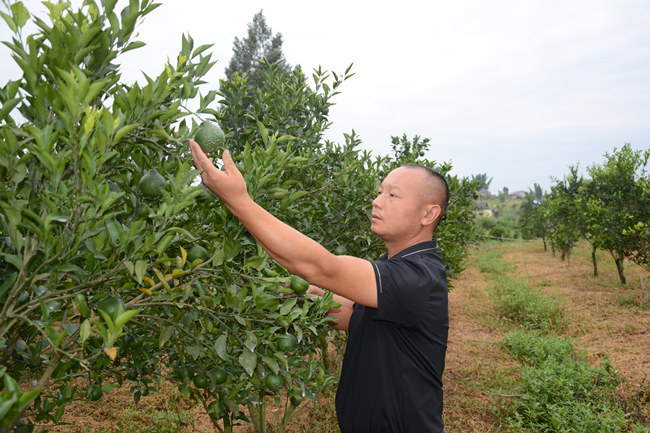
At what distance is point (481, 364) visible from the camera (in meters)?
7.20

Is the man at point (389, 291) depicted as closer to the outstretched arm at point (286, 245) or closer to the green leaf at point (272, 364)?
the outstretched arm at point (286, 245)

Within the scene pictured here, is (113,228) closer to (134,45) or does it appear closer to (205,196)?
(205,196)

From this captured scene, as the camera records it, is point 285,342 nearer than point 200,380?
Yes

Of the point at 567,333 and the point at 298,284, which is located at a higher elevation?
the point at 298,284

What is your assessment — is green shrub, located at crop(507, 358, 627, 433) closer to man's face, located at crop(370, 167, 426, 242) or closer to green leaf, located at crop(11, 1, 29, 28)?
man's face, located at crop(370, 167, 426, 242)

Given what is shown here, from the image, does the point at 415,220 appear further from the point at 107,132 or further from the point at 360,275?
the point at 107,132

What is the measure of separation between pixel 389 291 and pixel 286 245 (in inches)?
18.3

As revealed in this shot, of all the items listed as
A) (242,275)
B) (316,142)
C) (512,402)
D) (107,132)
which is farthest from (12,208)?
(512,402)

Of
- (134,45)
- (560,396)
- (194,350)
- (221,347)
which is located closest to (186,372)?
(194,350)

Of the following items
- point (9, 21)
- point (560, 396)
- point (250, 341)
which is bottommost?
point (560, 396)

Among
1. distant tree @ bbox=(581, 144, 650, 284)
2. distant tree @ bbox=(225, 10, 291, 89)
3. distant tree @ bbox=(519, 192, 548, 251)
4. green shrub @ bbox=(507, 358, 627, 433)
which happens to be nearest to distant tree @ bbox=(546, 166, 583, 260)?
distant tree @ bbox=(581, 144, 650, 284)

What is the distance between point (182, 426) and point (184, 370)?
3551 mm

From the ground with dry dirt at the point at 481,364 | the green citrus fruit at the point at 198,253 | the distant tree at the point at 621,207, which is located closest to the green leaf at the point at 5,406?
the green citrus fruit at the point at 198,253

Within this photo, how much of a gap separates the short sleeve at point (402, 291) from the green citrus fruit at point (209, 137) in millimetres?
767
